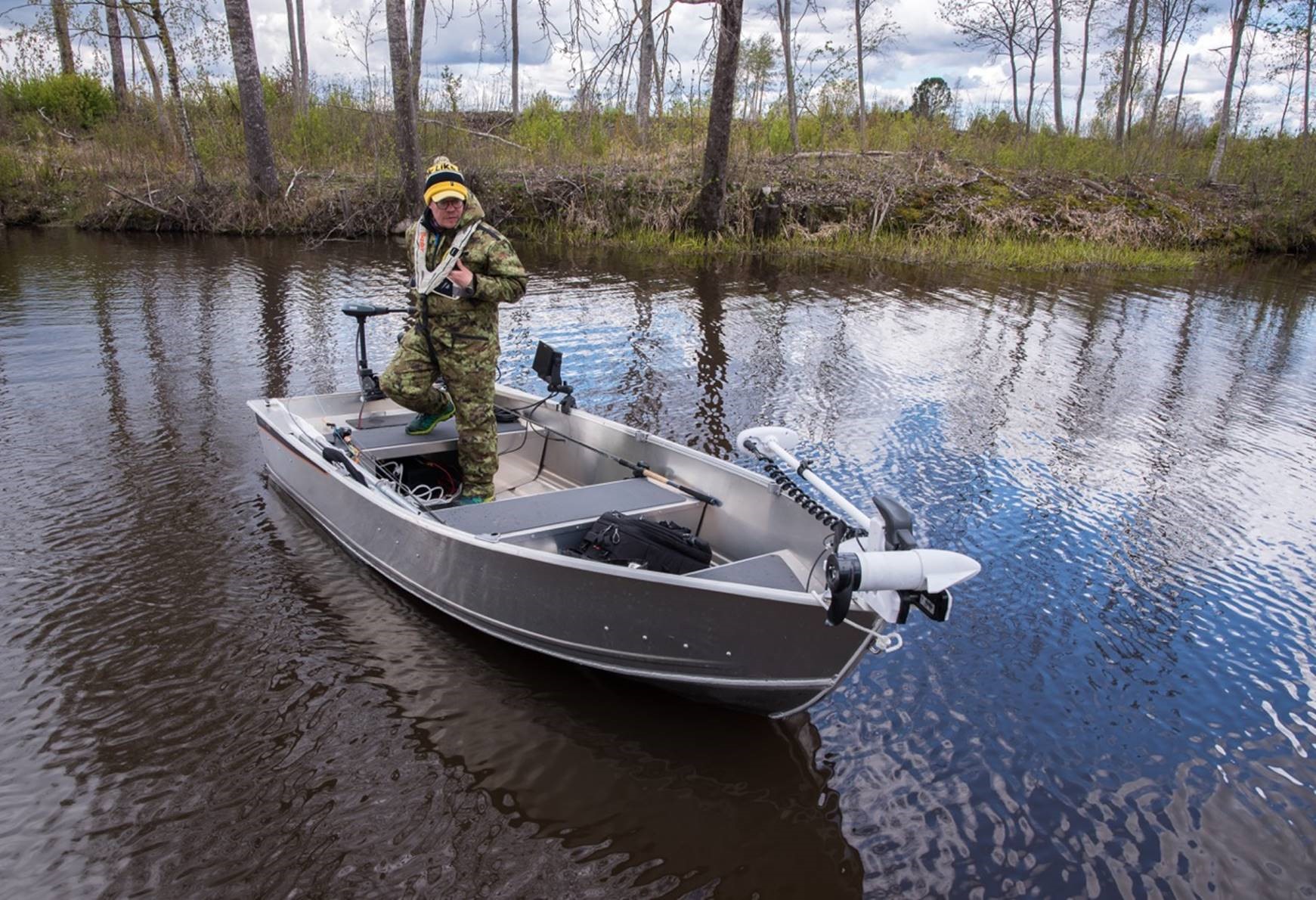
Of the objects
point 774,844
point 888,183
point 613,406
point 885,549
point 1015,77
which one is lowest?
point 774,844

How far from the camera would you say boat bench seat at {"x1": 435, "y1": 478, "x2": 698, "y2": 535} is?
4289mm

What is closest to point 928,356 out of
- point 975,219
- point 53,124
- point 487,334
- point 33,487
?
point 487,334

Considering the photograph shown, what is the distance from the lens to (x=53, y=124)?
845 inches

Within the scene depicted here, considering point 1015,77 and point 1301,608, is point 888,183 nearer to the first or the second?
point 1015,77

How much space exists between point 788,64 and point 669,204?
5396 mm

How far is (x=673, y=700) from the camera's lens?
3988mm

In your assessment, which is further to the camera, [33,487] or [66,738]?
[33,487]

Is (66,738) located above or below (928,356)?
below

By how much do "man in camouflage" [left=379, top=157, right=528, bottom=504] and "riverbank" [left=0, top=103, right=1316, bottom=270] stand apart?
40.5 feet

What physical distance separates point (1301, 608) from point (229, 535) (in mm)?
6224

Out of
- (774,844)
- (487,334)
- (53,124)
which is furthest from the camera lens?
(53,124)

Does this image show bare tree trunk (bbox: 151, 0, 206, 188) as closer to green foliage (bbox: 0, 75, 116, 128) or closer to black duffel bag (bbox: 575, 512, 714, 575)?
green foliage (bbox: 0, 75, 116, 128)

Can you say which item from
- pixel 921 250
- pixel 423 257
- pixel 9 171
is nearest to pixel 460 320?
pixel 423 257

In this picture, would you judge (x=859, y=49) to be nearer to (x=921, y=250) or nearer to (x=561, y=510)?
(x=921, y=250)
